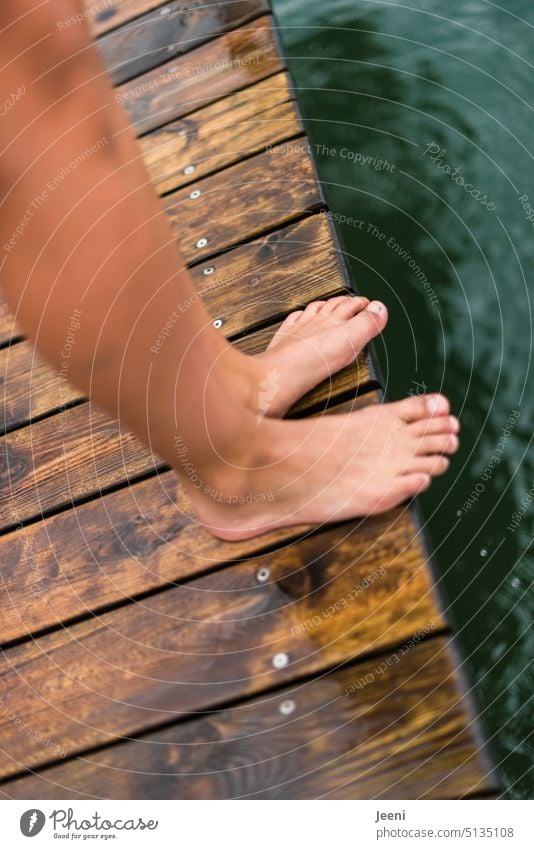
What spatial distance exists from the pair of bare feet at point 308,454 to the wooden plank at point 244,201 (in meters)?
0.26

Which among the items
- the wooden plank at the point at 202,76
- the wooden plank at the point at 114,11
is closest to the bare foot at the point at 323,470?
the wooden plank at the point at 202,76

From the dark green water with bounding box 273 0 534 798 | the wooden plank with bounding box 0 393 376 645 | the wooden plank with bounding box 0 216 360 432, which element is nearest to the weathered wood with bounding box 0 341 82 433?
the wooden plank with bounding box 0 216 360 432

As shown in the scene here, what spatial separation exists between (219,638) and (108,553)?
7.6 inches

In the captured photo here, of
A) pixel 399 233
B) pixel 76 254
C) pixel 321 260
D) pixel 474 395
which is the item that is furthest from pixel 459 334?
pixel 76 254

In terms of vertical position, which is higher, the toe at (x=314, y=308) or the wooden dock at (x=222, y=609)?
the toe at (x=314, y=308)

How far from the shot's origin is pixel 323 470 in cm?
86

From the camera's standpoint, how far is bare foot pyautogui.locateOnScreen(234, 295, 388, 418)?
881 millimetres

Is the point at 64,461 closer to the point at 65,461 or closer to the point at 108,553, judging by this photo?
the point at 65,461

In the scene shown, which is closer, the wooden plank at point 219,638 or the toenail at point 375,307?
the wooden plank at point 219,638

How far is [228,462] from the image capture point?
800mm

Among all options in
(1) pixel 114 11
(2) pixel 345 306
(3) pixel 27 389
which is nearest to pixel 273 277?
(2) pixel 345 306

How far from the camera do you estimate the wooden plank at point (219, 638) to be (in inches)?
31.2

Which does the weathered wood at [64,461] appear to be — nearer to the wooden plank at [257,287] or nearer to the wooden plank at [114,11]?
the wooden plank at [257,287]
